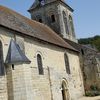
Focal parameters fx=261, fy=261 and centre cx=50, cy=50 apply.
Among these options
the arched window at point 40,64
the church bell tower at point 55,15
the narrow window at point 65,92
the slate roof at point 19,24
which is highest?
the church bell tower at point 55,15

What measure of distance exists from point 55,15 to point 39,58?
39.6 feet

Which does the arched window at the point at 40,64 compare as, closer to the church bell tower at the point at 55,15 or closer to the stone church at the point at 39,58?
the stone church at the point at 39,58

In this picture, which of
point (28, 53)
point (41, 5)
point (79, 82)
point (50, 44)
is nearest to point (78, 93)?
point (79, 82)

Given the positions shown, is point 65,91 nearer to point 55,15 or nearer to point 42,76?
point 42,76

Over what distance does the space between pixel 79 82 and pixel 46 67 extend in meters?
7.94

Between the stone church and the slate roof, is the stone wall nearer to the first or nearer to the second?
the stone church

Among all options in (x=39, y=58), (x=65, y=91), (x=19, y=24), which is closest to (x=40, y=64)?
(x=39, y=58)

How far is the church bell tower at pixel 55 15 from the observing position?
30.8 meters

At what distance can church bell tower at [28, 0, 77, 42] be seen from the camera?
30.8 metres

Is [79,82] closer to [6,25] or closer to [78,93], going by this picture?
[78,93]

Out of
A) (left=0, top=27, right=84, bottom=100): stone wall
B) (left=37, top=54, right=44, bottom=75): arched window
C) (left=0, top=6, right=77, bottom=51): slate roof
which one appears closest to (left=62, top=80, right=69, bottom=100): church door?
(left=0, top=27, right=84, bottom=100): stone wall

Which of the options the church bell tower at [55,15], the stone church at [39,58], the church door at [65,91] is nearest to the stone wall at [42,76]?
the stone church at [39,58]

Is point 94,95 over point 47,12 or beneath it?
beneath

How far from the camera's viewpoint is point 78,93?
87.5 feet
